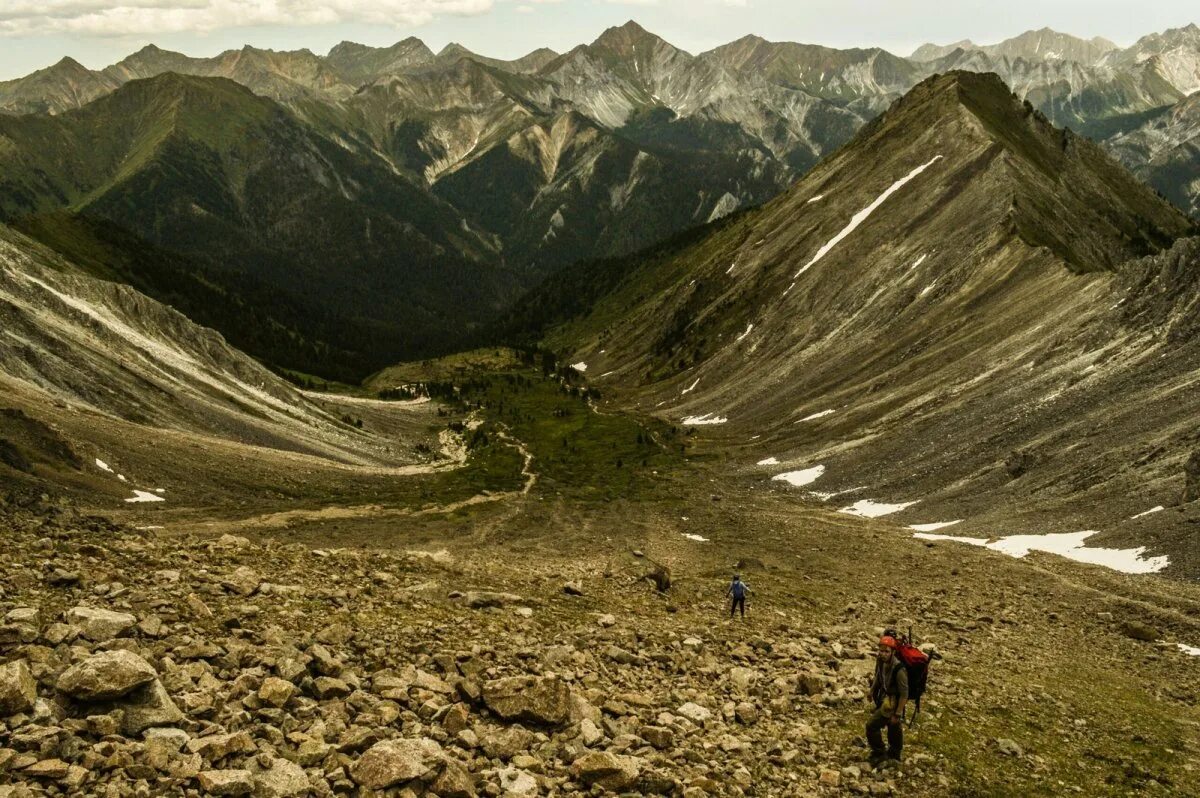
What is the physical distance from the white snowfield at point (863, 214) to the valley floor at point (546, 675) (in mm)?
116782

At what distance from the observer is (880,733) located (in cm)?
1938

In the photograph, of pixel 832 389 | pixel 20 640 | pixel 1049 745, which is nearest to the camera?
pixel 20 640

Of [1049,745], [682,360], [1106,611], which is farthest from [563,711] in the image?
[682,360]

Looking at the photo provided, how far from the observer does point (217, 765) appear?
43.0 ft

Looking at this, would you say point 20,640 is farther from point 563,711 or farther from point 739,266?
point 739,266

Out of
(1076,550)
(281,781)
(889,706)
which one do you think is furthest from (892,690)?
(1076,550)

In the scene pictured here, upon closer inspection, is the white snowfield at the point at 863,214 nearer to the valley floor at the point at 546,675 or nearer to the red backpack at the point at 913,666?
the valley floor at the point at 546,675

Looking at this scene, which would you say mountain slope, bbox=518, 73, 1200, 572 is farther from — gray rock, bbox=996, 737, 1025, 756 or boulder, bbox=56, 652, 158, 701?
boulder, bbox=56, 652, 158, 701

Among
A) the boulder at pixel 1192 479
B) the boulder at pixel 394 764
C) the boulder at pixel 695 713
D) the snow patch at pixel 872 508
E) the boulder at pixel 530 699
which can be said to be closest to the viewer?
the boulder at pixel 394 764

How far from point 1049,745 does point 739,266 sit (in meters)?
168

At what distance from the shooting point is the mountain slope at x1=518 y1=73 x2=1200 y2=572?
67.8 meters

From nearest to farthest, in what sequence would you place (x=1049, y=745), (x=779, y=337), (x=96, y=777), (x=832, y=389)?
(x=96, y=777) < (x=1049, y=745) < (x=832, y=389) < (x=779, y=337)

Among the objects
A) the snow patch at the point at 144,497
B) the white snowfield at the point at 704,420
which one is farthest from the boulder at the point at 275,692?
the white snowfield at the point at 704,420

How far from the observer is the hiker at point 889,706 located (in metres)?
19.0
